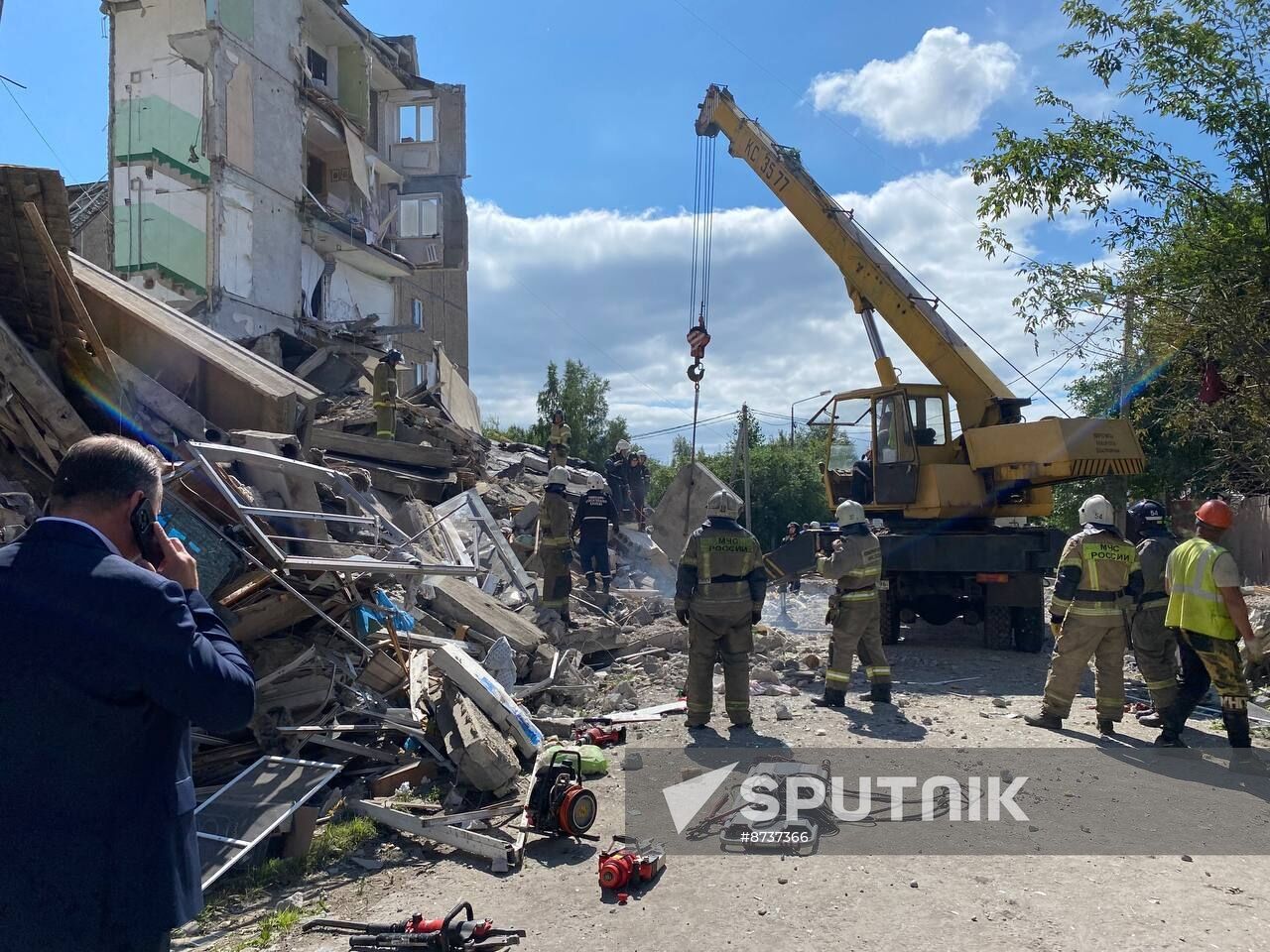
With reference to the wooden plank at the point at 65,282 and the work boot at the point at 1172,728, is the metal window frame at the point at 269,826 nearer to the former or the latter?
the wooden plank at the point at 65,282

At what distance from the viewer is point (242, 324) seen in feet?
59.1

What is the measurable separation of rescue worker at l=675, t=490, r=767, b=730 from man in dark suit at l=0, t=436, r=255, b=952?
196 inches

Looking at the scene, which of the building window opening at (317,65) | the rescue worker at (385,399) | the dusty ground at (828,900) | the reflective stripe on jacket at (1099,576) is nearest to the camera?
the dusty ground at (828,900)

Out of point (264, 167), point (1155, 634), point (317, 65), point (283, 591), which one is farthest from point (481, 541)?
point (317, 65)

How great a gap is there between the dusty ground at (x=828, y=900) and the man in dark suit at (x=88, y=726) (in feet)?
6.65

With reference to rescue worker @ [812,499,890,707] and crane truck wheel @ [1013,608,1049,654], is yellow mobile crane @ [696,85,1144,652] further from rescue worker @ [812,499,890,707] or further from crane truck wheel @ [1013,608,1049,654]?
rescue worker @ [812,499,890,707]

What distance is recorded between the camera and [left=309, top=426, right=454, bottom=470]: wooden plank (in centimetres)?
1221

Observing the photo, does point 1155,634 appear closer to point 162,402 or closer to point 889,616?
point 889,616

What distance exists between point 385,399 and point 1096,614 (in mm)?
10039

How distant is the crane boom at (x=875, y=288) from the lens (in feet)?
35.4

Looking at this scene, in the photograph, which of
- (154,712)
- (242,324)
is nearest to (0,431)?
(154,712)

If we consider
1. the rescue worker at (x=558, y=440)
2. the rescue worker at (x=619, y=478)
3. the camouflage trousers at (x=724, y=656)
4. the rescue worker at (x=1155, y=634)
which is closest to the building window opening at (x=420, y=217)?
the rescue worker at (x=619, y=478)
